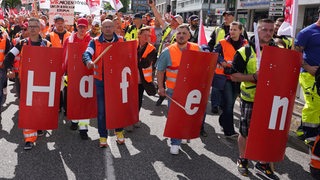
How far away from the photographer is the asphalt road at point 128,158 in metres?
4.18

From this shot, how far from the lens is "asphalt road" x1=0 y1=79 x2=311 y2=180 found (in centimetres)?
418

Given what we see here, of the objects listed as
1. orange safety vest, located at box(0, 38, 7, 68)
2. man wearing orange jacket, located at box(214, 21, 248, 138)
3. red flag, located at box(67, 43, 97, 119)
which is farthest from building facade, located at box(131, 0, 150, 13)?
red flag, located at box(67, 43, 97, 119)

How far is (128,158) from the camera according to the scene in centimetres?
468

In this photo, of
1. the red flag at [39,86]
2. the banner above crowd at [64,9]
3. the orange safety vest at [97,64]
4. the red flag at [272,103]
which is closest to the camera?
the red flag at [272,103]

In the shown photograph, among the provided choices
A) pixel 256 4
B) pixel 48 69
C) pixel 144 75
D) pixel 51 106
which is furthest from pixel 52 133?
pixel 256 4

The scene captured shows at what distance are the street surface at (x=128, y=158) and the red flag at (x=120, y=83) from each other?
1.50 ft

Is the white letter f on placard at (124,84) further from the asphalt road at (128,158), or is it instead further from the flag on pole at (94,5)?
the flag on pole at (94,5)

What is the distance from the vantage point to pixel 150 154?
4.87 m

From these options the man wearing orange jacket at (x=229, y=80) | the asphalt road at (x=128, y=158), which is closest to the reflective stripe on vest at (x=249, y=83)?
the asphalt road at (x=128, y=158)

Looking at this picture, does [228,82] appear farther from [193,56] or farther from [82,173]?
[82,173]

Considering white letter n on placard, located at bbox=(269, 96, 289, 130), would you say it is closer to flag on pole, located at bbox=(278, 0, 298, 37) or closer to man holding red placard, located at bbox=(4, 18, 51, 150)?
flag on pole, located at bbox=(278, 0, 298, 37)

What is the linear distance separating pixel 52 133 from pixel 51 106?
0.90 metres

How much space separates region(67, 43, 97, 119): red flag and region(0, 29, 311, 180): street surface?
407mm

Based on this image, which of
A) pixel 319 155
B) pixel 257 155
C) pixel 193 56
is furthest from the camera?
pixel 193 56
